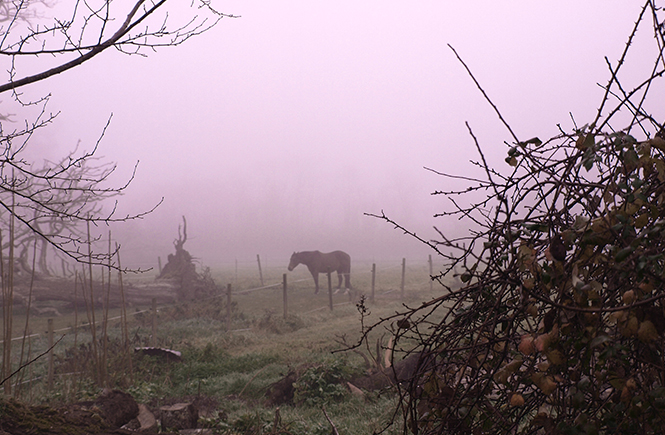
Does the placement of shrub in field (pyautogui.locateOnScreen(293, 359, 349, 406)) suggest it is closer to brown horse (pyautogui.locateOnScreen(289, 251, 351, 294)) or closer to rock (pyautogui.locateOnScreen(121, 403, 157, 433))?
rock (pyautogui.locateOnScreen(121, 403, 157, 433))

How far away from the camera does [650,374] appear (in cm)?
143

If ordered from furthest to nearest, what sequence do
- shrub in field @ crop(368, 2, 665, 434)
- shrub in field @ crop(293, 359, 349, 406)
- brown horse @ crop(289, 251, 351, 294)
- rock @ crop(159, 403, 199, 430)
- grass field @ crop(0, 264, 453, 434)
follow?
brown horse @ crop(289, 251, 351, 294) < shrub in field @ crop(293, 359, 349, 406) < grass field @ crop(0, 264, 453, 434) < rock @ crop(159, 403, 199, 430) < shrub in field @ crop(368, 2, 665, 434)

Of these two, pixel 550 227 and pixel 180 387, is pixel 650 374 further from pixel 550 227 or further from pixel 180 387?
pixel 180 387

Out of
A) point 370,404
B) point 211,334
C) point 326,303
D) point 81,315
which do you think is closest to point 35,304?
point 81,315

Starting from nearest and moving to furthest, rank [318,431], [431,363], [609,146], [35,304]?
[609,146] < [431,363] < [318,431] < [35,304]

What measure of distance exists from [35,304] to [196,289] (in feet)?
20.4

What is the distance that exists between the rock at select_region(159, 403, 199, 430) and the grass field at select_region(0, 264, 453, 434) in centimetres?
31

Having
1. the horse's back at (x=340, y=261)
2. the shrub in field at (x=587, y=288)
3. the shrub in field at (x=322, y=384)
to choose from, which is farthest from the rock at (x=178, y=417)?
the horse's back at (x=340, y=261)

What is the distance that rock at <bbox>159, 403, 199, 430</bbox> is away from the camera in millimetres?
5191

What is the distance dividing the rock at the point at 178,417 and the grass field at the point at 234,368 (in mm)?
314

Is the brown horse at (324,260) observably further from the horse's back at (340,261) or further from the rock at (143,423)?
the rock at (143,423)

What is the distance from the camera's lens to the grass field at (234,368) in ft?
18.2

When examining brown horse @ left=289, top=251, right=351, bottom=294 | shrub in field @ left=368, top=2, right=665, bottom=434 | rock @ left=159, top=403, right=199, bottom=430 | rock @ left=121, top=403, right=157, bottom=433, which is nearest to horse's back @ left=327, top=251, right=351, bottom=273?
brown horse @ left=289, top=251, right=351, bottom=294

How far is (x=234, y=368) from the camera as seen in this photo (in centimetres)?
901
